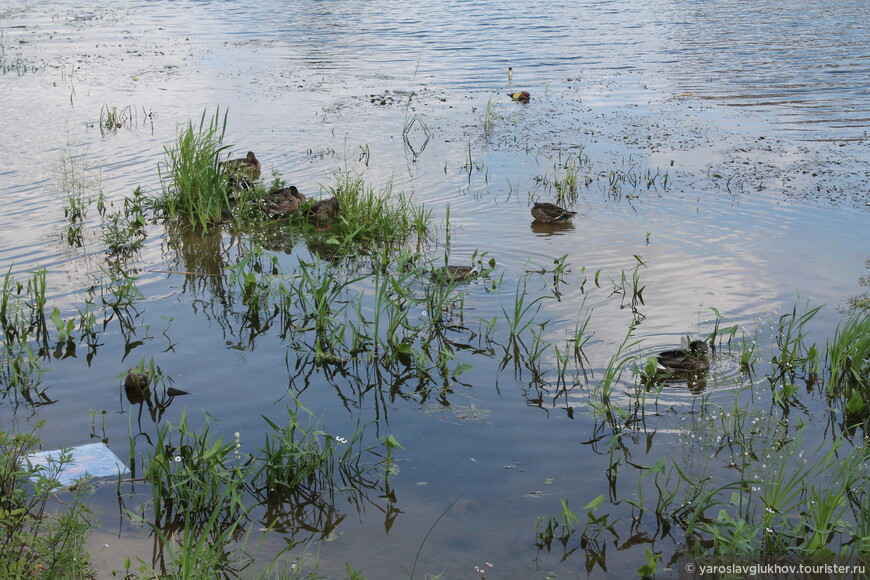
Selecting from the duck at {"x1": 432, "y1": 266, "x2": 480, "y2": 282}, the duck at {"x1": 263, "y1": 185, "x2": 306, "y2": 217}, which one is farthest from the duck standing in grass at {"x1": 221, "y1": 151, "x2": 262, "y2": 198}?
the duck at {"x1": 432, "y1": 266, "x2": 480, "y2": 282}

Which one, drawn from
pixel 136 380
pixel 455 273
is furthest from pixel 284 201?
pixel 136 380

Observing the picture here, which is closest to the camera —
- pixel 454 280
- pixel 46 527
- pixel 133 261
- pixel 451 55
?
pixel 46 527

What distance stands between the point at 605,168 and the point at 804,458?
557cm

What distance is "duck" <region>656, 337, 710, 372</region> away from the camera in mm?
4912

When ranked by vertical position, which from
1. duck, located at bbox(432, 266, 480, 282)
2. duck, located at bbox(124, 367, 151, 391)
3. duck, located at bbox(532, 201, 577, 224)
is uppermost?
duck, located at bbox(532, 201, 577, 224)

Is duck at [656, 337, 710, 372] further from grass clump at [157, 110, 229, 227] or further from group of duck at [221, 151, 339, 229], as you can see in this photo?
grass clump at [157, 110, 229, 227]

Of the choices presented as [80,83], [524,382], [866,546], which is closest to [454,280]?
[524,382]

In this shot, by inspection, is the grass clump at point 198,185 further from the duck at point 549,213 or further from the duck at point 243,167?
the duck at point 549,213

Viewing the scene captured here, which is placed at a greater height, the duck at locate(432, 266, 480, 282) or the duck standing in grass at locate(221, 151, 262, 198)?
the duck standing in grass at locate(221, 151, 262, 198)

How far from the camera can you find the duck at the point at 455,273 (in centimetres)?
590

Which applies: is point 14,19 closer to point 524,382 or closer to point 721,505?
point 524,382

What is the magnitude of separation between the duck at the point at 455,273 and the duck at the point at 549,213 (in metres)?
1.58

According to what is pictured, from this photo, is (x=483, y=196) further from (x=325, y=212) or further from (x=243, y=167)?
(x=243, y=167)

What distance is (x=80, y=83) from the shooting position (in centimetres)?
1330
